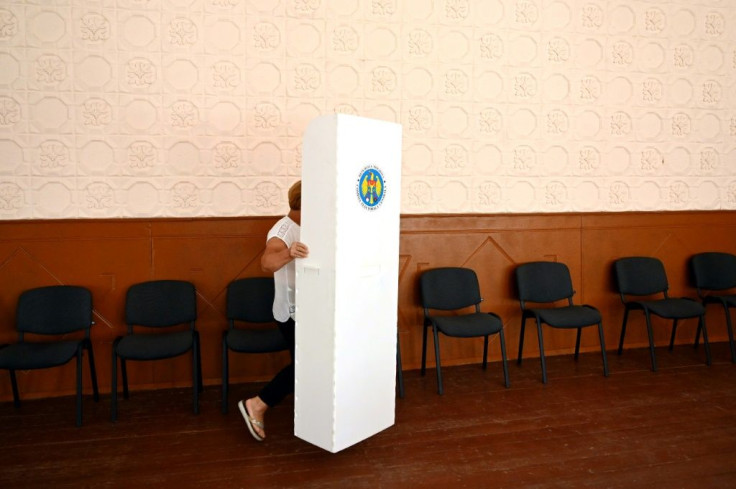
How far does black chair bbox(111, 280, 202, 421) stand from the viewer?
3.70m

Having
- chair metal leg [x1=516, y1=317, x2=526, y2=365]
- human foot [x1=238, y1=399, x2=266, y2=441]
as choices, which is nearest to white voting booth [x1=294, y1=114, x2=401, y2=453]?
human foot [x1=238, y1=399, x2=266, y2=441]

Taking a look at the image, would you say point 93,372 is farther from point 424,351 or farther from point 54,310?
point 424,351

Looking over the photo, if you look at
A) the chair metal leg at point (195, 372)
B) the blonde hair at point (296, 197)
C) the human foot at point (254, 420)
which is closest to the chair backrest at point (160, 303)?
the chair metal leg at point (195, 372)

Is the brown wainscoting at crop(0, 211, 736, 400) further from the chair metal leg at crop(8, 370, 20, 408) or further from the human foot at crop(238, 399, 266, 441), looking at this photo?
the human foot at crop(238, 399, 266, 441)

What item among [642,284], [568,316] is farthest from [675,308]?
[568,316]

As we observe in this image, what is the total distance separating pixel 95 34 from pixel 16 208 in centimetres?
138

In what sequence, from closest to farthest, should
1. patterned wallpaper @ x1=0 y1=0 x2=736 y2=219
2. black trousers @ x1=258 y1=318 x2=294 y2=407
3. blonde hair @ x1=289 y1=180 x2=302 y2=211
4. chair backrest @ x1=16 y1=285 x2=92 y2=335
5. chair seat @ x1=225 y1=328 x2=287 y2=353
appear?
blonde hair @ x1=289 y1=180 x2=302 y2=211, black trousers @ x1=258 y1=318 x2=294 y2=407, chair seat @ x1=225 y1=328 x2=287 y2=353, chair backrest @ x1=16 y1=285 x2=92 y2=335, patterned wallpaper @ x1=0 y1=0 x2=736 y2=219

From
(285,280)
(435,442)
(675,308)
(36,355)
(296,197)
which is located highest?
(296,197)

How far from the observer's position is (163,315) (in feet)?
13.0

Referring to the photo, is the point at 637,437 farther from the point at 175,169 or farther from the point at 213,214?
the point at 175,169

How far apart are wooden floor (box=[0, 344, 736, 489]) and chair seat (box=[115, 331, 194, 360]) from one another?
44cm

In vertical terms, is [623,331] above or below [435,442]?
above

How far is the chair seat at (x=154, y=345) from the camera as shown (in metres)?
3.51

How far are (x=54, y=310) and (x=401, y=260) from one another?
262 cm
